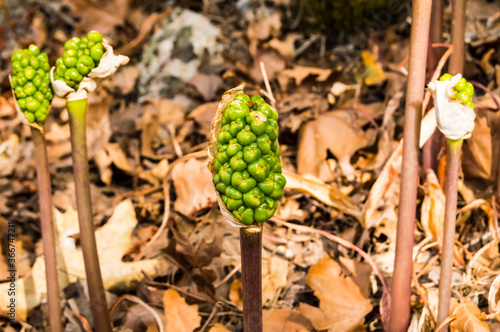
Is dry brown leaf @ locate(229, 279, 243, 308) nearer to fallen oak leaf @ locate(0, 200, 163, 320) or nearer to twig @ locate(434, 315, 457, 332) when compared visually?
fallen oak leaf @ locate(0, 200, 163, 320)

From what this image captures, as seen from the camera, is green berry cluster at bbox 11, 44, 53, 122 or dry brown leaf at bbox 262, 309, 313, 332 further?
dry brown leaf at bbox 262, 309, 313, 332

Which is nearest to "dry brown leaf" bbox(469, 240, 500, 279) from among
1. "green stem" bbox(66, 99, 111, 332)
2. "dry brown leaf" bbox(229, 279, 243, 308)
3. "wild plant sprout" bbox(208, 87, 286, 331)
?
"dry brown leaf" bbox(229, 279, 243, 308)

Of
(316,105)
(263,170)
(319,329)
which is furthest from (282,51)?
(263,170)

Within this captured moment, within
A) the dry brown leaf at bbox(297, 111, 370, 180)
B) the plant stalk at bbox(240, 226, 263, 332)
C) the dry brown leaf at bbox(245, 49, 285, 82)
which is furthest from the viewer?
the dry brown leaf at bbox(245, 49, 285, 82)

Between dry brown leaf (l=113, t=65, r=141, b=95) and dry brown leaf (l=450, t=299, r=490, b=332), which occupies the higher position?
dry brown leaf (l=113, t=65, r=141, b=95)

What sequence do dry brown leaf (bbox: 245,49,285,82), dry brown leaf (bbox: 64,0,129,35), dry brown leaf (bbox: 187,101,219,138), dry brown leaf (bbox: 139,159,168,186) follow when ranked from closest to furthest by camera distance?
1. dry brown leaf (bbox: 139,159,168,186)
2. dry brown leaf (bbox: 187,101,219,138)
3. dry brown leaf (bbox: 245,49,285,82)
4. dry brown leaf (bbox: 64,0,129,35)

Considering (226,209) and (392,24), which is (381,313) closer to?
(226,209)

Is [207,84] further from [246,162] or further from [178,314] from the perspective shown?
[246,162]
